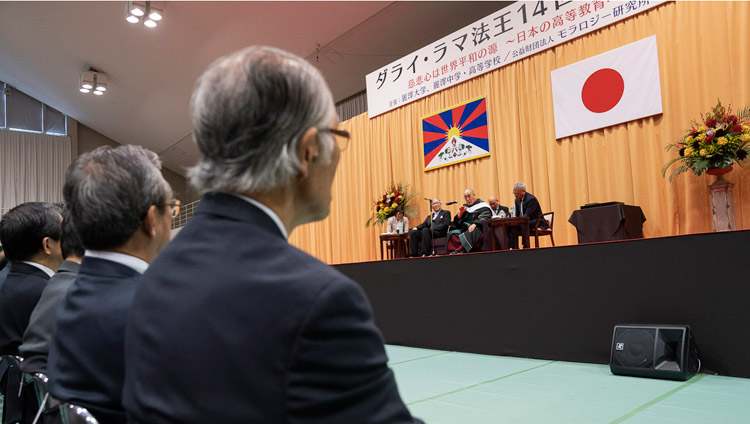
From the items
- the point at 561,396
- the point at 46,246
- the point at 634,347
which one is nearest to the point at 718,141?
the point at 634,347

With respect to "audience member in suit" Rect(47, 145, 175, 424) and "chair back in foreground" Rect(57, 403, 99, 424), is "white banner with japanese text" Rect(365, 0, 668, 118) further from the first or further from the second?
"chair back in foreground" Rect(57, 403, 99, 424)

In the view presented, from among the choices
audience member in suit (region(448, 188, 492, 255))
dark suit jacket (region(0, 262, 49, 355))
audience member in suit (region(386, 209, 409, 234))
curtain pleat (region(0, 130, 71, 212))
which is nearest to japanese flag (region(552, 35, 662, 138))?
audience member in suit (region(448, 188, 492, 255))

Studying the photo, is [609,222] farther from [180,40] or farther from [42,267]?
[180,40]

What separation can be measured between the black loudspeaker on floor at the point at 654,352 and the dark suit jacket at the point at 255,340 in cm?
313

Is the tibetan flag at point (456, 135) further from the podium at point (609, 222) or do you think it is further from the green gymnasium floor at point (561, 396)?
the green gymnasium floor at point (561, 396)

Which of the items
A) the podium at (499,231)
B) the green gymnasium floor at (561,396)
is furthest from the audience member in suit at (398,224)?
the green gymnasium floor at (561,396)

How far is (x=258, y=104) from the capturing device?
685mm

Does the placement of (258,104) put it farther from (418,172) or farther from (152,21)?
(152,21)

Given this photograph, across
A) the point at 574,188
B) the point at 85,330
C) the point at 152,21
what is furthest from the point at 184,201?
the point at 85,330

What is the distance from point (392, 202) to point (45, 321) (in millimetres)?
6045

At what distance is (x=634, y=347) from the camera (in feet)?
11.0

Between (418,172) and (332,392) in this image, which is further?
(418,172)

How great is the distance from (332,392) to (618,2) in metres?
6.10

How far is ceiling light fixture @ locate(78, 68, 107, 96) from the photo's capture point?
35.8 ft
